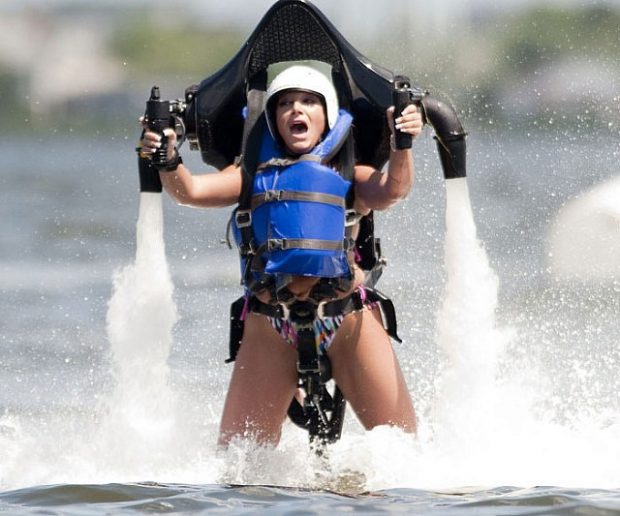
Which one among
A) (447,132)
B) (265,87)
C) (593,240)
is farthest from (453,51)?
(447,132)

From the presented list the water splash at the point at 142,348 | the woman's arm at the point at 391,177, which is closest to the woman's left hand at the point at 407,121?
the woman's arm at the point at 391,177

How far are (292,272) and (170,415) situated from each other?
1161mm

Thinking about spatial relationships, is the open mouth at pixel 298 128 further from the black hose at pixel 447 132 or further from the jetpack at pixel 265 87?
the black hose at pixel 447 132

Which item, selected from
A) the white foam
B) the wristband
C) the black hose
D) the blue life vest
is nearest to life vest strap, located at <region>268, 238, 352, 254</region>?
the blue life vest

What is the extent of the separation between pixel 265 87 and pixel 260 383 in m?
1.16

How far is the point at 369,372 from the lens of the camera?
593 cm

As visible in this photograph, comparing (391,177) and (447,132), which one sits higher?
(447,132)

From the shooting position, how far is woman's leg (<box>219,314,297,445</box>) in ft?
19.5

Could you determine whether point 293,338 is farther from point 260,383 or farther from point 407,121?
point 407,121

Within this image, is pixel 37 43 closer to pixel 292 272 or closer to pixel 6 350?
pixel 6 350

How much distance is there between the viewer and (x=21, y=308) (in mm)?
10484

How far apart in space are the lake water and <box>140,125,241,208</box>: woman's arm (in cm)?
36

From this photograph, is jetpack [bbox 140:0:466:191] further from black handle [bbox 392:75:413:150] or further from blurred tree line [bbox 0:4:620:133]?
blurred tree line [bbox 0:4:620:133]

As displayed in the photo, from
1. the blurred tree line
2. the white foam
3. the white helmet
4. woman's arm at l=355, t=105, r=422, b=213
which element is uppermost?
the blurred tree line
